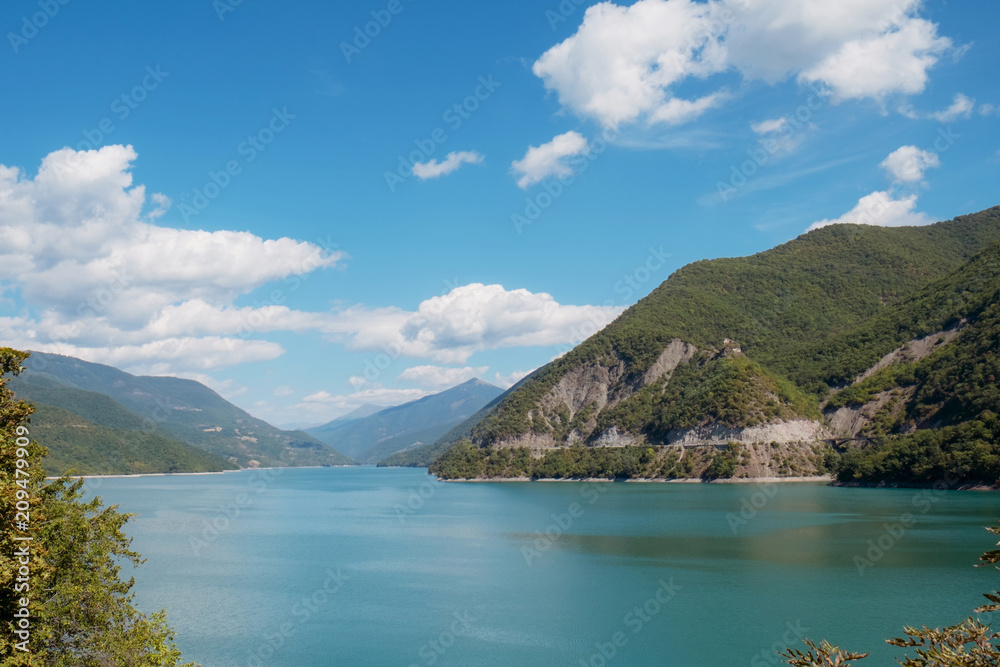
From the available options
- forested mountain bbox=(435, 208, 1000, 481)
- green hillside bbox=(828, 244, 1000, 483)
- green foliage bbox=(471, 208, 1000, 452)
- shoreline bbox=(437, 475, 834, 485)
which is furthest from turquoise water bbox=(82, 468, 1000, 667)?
green foliage bbox=(471, 208, 1000, 452)

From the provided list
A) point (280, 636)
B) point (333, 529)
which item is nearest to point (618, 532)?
point (333, 529)

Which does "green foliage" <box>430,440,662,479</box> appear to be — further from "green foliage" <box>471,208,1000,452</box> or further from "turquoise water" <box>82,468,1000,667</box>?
"turquoise water" <box>82,468,1000,667</box>

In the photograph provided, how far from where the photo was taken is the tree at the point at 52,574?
13.1 m

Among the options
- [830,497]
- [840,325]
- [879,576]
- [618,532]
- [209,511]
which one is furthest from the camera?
[840,325]

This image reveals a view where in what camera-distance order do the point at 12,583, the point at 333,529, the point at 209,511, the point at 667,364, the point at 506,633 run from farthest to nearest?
the point at 667,364, the point at 209,511, the point at 333,529, the point at 506,633, the point at 12,583

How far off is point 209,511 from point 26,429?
309 ft

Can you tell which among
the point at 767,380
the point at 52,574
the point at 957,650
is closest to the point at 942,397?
the point at 767,380

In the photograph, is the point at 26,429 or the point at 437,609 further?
the point at 437,609

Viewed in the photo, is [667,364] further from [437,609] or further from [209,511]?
[437,609]

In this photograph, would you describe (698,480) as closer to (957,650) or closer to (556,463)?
(556,463)

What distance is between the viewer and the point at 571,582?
152ft

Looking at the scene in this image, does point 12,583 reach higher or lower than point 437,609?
higher

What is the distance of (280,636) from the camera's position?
118 feet

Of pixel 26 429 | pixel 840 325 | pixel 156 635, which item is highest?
pixel 840 325
